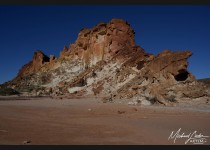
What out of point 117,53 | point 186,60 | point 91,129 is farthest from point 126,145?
point 117,53

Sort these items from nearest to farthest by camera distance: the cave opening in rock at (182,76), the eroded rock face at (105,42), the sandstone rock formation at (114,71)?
the sandstone rock formation at (114,71), the cave opening in rock at (182,76), the eroded rock face at (105,42)

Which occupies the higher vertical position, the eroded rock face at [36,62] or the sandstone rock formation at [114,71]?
the eroded rock face at [36,62]

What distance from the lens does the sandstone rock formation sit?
2716cm

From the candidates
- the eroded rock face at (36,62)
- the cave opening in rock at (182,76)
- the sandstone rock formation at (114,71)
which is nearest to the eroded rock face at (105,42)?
the sandstone rock formation at (114,71)

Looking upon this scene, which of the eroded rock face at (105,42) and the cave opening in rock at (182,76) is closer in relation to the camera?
the cave opening in rock at (182,76)

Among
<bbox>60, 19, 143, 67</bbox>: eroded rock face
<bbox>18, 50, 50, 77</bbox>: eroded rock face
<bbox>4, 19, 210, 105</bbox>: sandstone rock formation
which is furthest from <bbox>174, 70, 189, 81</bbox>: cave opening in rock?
<bbox>18, 50, 50, 77</bbox>: eroded rock face

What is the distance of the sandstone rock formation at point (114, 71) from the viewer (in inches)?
1069

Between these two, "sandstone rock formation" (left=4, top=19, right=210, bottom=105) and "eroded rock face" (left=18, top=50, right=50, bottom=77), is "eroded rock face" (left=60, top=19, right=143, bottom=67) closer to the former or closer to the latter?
"sandstone rock formation" (left=4, top=19, right=210, bottom=105)

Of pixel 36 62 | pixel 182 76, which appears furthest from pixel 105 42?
pixel 36 62

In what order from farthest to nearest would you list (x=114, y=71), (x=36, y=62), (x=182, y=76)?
(x=36, y=62) < (x=114, y=71) < (x=182, y=76)

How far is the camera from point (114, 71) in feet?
165

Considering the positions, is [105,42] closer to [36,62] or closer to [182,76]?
[182,76]

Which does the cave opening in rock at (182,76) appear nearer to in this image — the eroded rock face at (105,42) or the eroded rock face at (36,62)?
the eroded rock face at (105,42)

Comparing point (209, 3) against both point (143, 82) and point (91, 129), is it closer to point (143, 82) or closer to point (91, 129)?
point (91, 129)
